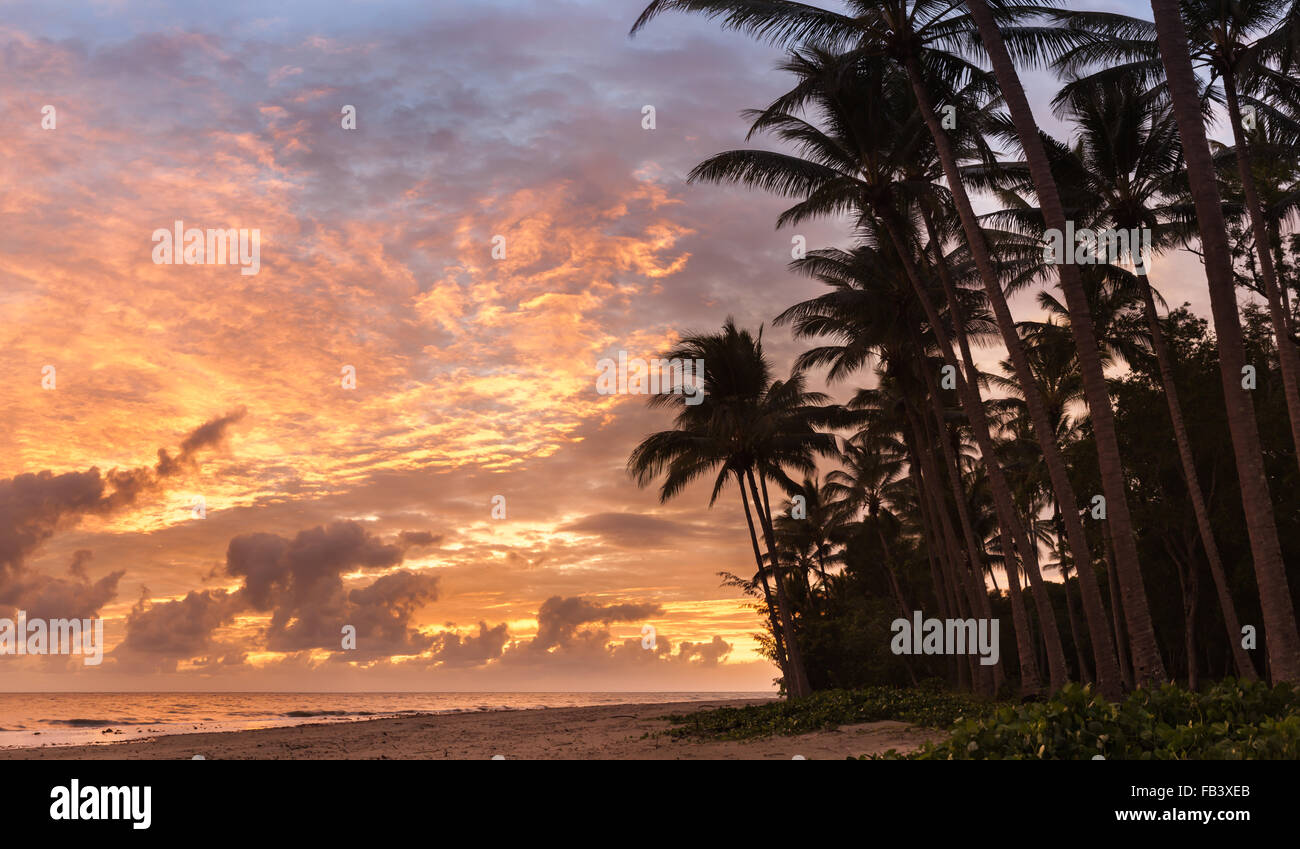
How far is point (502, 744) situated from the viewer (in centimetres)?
2184

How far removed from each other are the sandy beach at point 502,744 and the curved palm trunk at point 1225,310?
243 inches

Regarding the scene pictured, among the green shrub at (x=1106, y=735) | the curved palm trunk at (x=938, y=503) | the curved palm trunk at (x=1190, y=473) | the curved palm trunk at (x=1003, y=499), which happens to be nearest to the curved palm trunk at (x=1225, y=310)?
the green shrub at (x=1106, y=735)

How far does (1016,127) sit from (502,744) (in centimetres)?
1773

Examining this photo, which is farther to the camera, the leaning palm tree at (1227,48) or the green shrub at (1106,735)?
the leaning palm tree at (1227,48)

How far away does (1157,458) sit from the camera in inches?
1019

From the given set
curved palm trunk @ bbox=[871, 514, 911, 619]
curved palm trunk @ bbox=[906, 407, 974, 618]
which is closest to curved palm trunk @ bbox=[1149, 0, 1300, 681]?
curved palm trunk @ bbox=[906, 407, 974, 618]

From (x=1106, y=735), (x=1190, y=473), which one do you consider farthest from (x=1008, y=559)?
(x=1106, y=735)

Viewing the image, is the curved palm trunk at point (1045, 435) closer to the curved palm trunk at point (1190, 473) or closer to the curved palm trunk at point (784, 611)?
the curved palm trunk at point (1190, 473)

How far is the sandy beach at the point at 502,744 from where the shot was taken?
1555 cm

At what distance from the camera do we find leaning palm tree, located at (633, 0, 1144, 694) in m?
11.1

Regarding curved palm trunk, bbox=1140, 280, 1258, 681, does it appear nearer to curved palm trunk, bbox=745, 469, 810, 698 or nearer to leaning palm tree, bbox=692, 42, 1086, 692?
leaning palm tree, bbox=692, 42, 1086, 692

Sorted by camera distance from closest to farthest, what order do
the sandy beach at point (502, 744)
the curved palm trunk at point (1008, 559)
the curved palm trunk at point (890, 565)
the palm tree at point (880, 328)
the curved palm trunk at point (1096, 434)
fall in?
the curved palm trunk at point (1096, 434)
the sandy beach at point (502, 744)
the curved palm trunk at point (1008, 559)
the palm tree at point (880, 328)
the curved palm trunk at point (890, 565)
